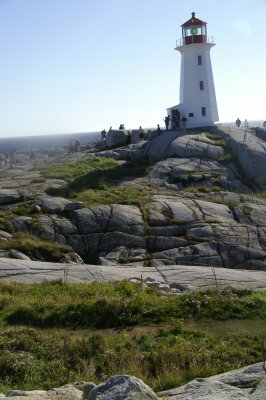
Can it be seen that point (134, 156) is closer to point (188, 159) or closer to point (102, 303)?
point (188, 159)

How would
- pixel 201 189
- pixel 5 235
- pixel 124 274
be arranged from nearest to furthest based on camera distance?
pixel 124 274 < pixel 5 235 < pixel 201 189

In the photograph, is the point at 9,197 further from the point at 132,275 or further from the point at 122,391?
the point at 122,391

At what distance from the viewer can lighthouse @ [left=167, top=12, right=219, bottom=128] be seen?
60.8 m

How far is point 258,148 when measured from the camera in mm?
50781

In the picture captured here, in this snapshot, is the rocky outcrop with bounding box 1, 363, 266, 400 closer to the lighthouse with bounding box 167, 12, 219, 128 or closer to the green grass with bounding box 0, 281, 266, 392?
the green grass with bounding box 0, 281, 266, 392

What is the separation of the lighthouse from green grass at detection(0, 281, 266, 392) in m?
42.5

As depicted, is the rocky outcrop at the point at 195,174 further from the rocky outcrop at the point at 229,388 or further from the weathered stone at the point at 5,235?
the rocky outcrop at the point at 229,388

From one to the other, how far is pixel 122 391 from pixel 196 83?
55.8 metres

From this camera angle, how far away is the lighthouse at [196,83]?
199ft

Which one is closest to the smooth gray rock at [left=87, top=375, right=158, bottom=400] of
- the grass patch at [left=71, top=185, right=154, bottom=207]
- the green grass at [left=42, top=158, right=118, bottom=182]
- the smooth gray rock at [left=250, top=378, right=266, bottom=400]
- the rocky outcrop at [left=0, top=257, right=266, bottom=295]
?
the smooth gray rock at [left=250, top=378, right=266, bottom=400]

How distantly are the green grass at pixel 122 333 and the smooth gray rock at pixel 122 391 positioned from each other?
9.34ft

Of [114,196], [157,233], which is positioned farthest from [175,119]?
[157,233]

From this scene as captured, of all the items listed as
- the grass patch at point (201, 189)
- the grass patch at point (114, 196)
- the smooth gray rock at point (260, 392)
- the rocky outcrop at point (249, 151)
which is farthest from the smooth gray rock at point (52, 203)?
the smooth gray rock at point (260, 392)

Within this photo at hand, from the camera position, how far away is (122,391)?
314 inches
